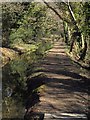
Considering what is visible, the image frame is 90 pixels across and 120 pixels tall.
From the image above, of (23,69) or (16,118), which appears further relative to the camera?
(23,69)

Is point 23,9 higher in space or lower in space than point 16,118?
higher

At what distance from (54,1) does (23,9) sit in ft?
31.0

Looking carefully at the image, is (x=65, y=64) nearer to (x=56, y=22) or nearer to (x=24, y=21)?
(x=24, y=21)

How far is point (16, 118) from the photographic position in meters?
9.95

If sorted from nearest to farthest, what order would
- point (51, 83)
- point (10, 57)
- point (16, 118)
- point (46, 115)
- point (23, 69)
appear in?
point (46, 115) → point (16, 118) → point (51, 83) → point (23, 69) → point (10, 57)

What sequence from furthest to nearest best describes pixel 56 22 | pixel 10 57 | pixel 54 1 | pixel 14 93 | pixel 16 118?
pixel 56 22 < pixel 10 57 < pixel 54 1 < pixel 14 93 < pixel 16 118

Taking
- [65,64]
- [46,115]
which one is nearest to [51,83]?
[46,115]

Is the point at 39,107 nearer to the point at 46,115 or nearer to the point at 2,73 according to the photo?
the point at 46,115

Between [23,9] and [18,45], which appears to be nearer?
[23,9]

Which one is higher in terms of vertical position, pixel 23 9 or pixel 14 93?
pixel 23 9

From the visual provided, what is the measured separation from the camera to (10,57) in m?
23.8

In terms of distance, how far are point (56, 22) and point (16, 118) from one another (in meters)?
26.0

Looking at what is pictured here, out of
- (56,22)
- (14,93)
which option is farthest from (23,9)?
(14,93)

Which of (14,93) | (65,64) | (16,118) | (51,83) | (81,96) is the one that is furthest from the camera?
(65,64)
